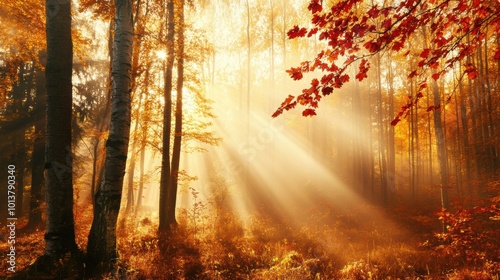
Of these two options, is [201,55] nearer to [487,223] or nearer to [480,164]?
[487,223]

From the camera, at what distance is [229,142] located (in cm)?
2141

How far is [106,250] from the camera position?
14.4ft

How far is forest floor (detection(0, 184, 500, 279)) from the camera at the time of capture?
5.46 metres

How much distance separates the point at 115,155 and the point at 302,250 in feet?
21.3

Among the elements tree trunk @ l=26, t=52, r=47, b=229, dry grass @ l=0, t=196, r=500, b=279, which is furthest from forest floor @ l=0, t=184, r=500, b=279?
tree trunk @ l=26, t=52, r=47, b=229

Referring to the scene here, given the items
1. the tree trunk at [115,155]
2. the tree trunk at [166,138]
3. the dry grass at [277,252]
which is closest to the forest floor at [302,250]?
the dry grass at [277,252]

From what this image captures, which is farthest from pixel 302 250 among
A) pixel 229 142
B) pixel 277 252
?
pixel 229 142

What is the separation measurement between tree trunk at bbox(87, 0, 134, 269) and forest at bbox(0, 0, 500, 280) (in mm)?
23

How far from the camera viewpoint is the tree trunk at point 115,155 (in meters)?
4.36

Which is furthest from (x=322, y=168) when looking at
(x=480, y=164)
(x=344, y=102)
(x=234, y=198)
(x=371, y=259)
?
(x=371, y=259)

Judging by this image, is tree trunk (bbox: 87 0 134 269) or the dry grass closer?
tree trunk (bbox: 87 0 134 269)

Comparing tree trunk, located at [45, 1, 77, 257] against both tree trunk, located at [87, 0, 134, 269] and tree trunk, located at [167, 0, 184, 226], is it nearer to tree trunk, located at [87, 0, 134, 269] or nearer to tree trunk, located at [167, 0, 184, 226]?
tree trunk, located at [87, 0, 134, 269]

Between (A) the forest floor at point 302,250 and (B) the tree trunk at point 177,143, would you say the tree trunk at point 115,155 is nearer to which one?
(A) the forest floor at point 302,250

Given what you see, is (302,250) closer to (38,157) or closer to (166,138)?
(166,138)
